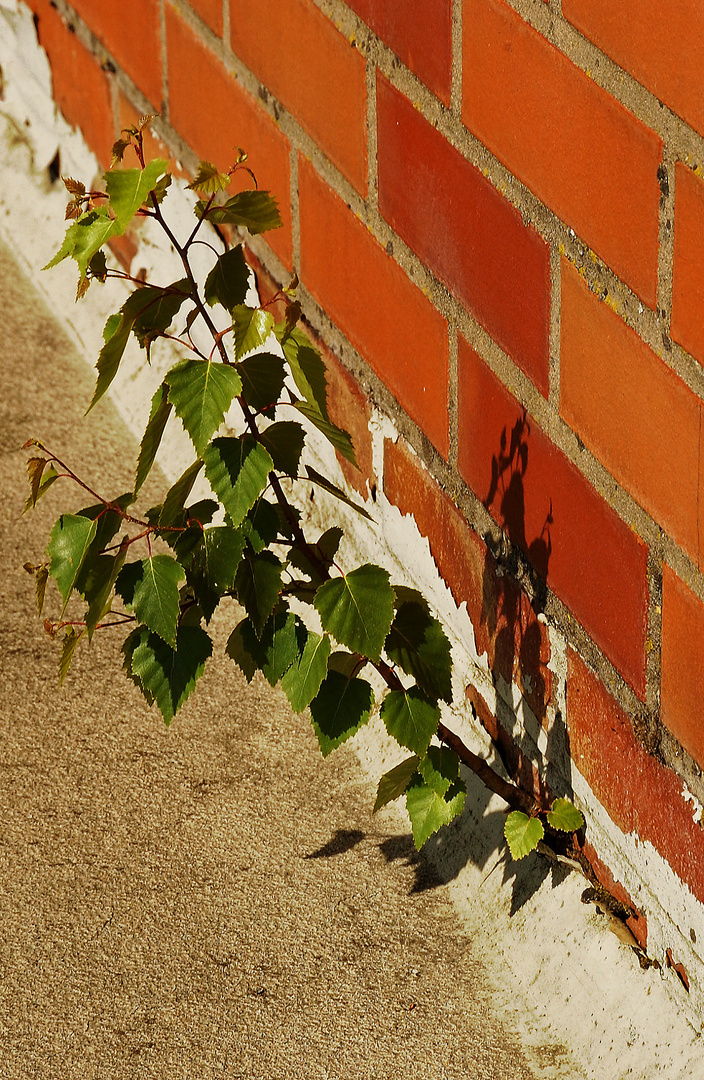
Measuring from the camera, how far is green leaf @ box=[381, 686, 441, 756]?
1.65m

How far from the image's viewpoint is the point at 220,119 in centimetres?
234

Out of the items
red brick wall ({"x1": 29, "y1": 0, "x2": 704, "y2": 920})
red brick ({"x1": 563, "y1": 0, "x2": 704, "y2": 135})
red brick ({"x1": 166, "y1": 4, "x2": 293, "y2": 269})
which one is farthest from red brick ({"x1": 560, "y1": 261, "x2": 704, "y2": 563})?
red brick ({"x1": 166, "y1": 4, "x2": 293, "y2": 269})

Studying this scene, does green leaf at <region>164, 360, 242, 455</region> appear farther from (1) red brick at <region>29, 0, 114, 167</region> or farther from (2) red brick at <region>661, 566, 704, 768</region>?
(1) red brick at <region>29, 0, 114, 167</region>

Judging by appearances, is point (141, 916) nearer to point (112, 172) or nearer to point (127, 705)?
point (127, 705)

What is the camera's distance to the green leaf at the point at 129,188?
1.39m

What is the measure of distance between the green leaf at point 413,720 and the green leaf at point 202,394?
1.26ft

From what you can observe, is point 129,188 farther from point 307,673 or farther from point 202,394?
point 307,673

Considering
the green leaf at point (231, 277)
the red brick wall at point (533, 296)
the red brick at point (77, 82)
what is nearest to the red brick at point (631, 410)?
the red brick wall at point (533, 296)

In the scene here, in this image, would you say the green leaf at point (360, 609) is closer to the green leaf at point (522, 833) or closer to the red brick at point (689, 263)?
the green leaf at point (522, 833)

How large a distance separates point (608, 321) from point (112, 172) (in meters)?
0.48

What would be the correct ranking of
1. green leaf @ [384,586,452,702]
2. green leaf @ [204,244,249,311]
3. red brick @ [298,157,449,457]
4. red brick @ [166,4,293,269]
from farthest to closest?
red brick @ [166,4,293,269], red brick @ [298,157,449,457], green leaf @ [384,586,452,702], green leaf @ [204,244,249,311]

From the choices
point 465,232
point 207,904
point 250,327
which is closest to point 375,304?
point 465,232

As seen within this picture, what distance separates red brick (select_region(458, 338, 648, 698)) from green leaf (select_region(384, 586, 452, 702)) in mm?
141

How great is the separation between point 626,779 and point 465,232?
613mm
